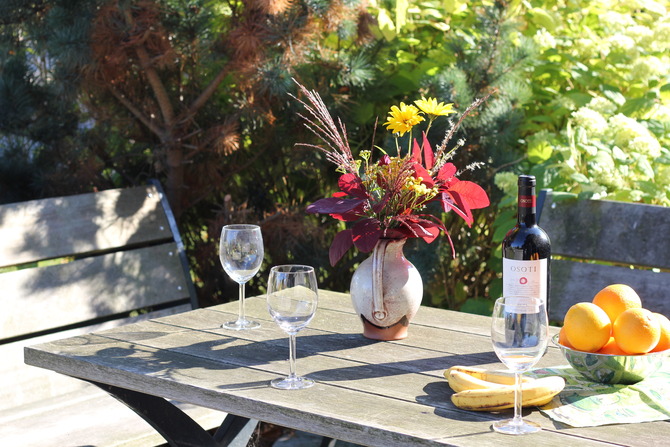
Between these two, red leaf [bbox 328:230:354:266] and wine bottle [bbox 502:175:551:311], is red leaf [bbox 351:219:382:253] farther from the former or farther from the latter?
wine bottle [bbox 502:175:551:311]

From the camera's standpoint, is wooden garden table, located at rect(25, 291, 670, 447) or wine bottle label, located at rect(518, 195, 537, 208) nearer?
wooden garden table, located at rect(25, 291, 670, 447)

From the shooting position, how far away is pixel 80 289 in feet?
9.52

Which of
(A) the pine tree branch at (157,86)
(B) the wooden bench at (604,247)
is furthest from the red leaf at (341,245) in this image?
(A) the pine tree branch at (157,86)

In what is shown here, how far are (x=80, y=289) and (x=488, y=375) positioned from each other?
1742 millimetres

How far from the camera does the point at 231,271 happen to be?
2.02 meters

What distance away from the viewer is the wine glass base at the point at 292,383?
1.57 meters

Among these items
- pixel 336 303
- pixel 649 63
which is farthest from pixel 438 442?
pixel 649 63

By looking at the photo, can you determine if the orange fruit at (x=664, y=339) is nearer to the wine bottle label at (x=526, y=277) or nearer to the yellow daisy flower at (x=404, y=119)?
the wine bottle label at (x=526, y=277)

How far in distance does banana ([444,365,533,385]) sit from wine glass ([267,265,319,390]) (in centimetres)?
26

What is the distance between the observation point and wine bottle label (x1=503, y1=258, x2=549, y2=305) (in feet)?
5.47

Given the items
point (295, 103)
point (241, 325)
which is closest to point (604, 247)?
point (241, 325)

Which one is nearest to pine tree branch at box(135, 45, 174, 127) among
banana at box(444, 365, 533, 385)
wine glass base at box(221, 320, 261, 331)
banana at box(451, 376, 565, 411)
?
wine glass base at box(221, 320, 261, 331)

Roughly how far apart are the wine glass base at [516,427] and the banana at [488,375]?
140 mm

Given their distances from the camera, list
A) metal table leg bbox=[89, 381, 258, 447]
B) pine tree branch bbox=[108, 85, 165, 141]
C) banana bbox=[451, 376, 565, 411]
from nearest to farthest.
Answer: banana bbox=[451, 376, 565, 411] → metal table leg bbox=[89, 381, 258, 447] → pine tree branch bbox=[108, 85, 165, 141]
